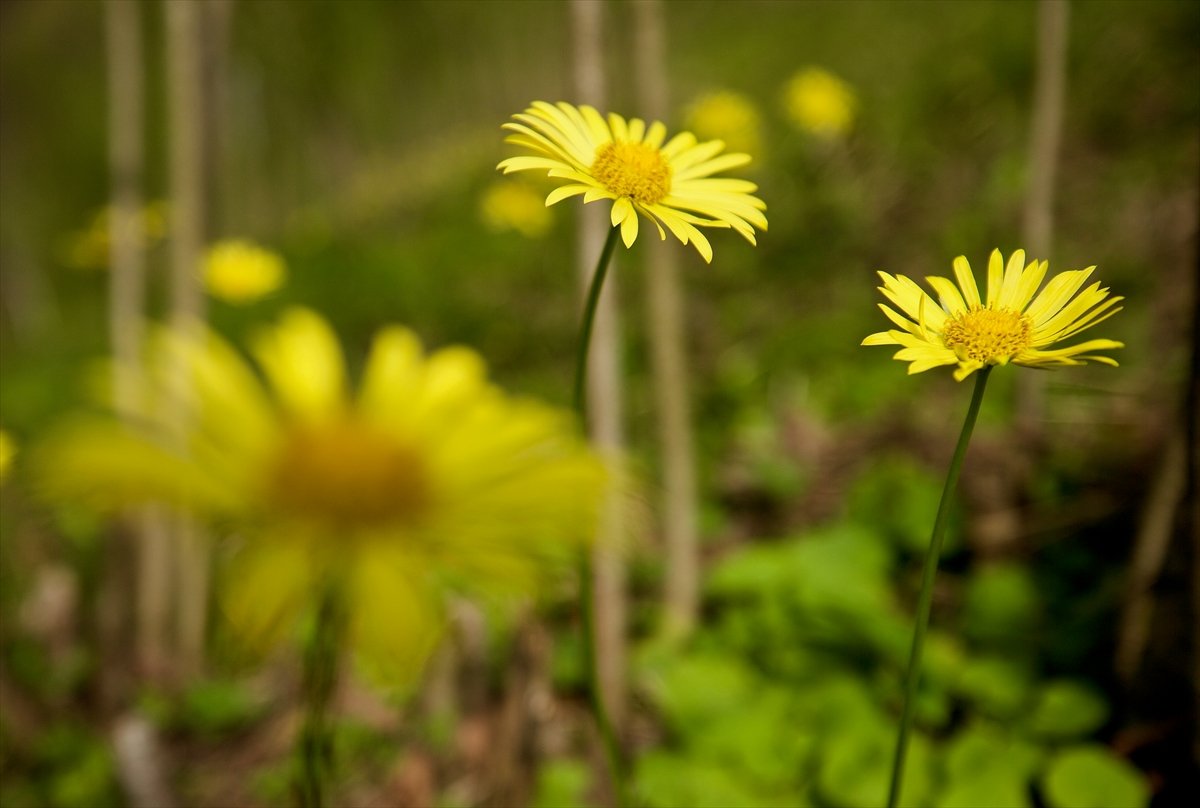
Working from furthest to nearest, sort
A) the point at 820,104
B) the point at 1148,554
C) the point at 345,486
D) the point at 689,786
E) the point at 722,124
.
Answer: the point at 820,104 < the point at 722,124 < the point at 689,786 < the point at 1148,554 < the point at 345,486

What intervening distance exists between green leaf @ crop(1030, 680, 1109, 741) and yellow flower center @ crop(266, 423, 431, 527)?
1.35m

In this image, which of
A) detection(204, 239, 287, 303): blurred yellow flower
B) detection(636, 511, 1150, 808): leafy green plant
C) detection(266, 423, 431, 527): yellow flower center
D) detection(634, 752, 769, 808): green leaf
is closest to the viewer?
detection(266, 423, 431, 527): yellow flower center

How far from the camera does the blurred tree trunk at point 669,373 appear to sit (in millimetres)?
1692

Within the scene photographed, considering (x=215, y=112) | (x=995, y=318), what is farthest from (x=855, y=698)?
(x=215, y=112)

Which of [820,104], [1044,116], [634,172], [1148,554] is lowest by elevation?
[1148,554]

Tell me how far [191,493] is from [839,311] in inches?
137

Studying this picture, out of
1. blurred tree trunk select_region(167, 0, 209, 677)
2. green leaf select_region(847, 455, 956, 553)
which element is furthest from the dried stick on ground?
blurred tree trunk select_region(167, 0, 209, 677)

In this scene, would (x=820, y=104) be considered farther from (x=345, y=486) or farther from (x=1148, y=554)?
(x=345, y=486)

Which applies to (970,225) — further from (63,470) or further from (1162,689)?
(63,470)

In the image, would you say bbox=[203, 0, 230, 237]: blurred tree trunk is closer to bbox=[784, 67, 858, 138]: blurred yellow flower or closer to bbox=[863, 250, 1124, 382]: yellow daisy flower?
bbox=[863, 250, 1124, 382]: yellow daisy flower

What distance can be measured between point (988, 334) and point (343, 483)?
21.6 inches

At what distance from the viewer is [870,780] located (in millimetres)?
1372

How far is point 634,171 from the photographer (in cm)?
58

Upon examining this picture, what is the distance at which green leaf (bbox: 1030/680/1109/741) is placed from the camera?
4.53ft
